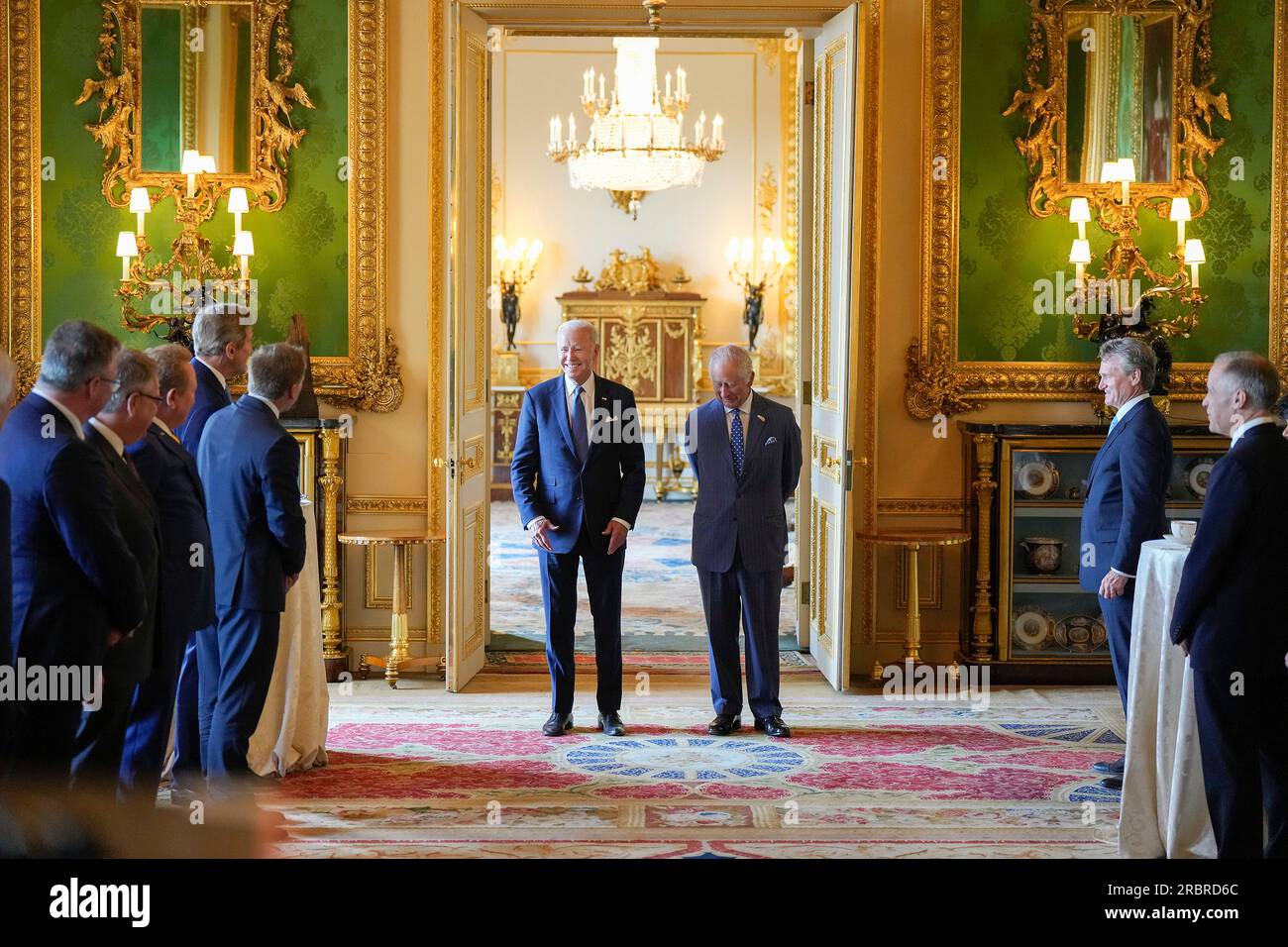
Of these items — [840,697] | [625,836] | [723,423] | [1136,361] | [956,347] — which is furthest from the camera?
[956,347]

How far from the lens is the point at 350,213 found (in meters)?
7.56

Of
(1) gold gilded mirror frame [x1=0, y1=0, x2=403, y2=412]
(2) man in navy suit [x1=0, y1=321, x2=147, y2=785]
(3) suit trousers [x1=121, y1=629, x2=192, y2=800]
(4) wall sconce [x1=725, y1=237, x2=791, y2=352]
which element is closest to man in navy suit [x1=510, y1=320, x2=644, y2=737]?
(1) gold gilded mirror frame [x1=0, y1=0, x2=403, y2=412]

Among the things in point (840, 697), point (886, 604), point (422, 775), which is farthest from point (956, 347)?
point (422, 775)

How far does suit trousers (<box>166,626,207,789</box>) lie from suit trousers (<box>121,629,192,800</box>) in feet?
2.65

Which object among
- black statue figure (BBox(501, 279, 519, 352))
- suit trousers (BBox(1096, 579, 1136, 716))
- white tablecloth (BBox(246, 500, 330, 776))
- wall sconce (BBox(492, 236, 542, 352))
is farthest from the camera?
wall sconce (BBox(492, 236, 542, 352))

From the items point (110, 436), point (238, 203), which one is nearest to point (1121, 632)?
point (110, 436)

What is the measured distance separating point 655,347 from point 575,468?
8.90 meters

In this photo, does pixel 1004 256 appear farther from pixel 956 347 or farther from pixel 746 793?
pixel 746 793

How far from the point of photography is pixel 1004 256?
7.64 meters

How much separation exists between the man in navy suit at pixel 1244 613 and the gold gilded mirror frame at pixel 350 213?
456 centimetres

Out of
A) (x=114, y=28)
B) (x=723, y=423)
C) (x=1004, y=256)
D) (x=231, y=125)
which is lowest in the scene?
(x=723, y=423)

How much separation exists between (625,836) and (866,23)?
14.8 ft

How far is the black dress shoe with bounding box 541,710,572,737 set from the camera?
6.33m

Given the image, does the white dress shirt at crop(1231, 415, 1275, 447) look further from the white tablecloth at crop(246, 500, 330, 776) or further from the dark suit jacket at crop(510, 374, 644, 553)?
the white tablecloth at crop(246, 500, 330, 776)
